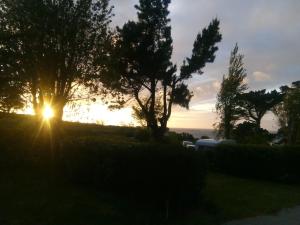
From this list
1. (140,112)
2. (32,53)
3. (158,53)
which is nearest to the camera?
(32,53)

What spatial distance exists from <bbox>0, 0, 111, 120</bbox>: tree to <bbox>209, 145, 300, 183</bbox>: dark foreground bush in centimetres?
791

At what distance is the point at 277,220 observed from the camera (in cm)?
1168

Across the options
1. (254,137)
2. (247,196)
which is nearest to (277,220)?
(247,196)

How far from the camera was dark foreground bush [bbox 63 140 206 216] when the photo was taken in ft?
34.6

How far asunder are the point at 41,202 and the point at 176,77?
24.3 metres

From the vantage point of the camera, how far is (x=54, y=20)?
16594mm

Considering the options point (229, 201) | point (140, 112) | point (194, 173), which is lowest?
point (229, 201)

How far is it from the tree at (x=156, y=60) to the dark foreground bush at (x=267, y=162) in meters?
11.1

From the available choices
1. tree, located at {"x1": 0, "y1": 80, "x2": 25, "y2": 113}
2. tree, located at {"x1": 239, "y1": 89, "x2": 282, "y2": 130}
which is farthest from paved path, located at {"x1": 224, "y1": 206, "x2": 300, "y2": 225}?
tree, located at {"x1": 239, "y1": 89, "x2": 282, "y2": 130}

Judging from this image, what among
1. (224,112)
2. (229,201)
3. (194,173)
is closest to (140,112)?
(224,112)

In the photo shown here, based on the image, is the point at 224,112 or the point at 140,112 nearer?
the point at 140,112

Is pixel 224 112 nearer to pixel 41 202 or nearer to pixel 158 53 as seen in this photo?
pixel 158 53

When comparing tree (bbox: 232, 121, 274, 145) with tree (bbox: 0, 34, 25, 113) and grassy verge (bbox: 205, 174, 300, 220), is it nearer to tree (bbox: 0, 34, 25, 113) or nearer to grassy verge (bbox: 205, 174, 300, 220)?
grassy verge (bbox: 205, 174, 300, 220)

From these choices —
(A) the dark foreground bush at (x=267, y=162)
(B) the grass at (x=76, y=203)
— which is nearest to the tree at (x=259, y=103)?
(A) the dark foreground bush at (x=267, y=162)
